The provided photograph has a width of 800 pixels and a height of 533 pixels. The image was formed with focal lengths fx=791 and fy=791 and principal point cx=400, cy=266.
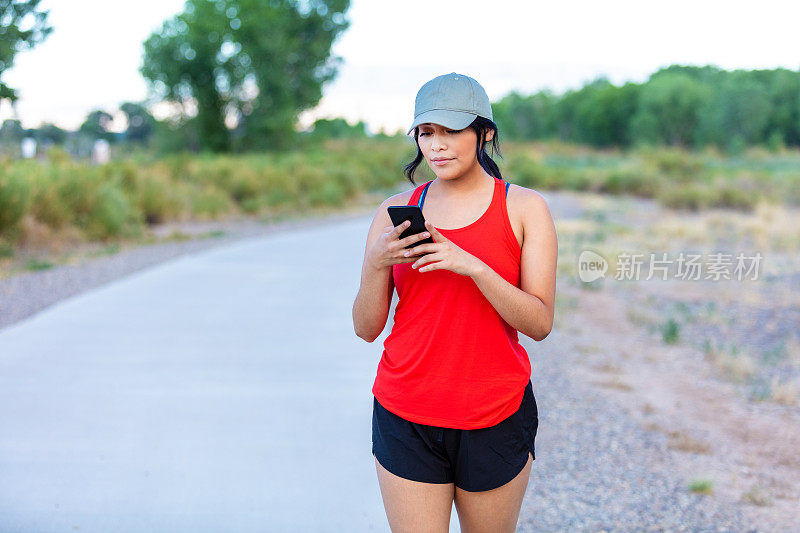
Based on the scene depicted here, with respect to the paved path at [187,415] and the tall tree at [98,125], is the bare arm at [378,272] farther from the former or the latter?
the tall tree at [98,125]

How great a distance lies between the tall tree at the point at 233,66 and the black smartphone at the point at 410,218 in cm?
3616

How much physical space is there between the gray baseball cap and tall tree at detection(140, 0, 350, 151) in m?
36.0

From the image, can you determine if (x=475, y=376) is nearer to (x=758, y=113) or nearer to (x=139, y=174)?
(x=139, y=174)

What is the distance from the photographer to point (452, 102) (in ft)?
6.03

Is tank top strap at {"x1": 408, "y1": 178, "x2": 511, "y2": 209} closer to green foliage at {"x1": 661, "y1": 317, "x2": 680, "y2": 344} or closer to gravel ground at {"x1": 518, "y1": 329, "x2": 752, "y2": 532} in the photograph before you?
gravel ground at {"x1": 518, "y1": 329, "x2": 752, "y2": 532}

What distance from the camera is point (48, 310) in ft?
23.4

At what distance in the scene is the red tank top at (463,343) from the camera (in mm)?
1860

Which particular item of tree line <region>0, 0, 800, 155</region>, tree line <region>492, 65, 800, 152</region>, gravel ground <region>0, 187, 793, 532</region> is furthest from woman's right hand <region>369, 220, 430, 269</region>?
tree line <region>0, 0, 800, 155</region>

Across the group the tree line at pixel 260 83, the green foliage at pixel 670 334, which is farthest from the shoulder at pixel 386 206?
the tree line at pixel 260 83

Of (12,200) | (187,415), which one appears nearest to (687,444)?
(187,415)

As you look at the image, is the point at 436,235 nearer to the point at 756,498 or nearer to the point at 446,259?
the point at 446,259

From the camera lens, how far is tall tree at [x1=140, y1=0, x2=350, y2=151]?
36.0m

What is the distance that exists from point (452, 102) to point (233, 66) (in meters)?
37.1

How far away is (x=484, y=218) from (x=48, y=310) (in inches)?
246
